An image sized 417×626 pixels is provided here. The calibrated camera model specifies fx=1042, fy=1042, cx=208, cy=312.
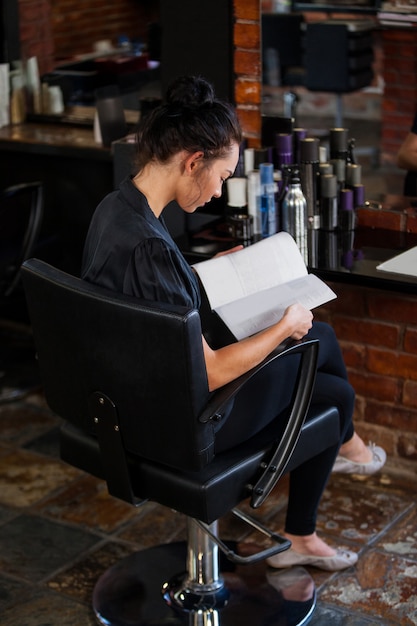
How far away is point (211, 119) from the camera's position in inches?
82.0

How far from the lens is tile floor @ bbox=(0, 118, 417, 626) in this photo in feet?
8.28

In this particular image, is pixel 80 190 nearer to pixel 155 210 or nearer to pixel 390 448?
pixel 390 448

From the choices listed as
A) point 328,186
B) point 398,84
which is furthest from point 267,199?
point 398,84

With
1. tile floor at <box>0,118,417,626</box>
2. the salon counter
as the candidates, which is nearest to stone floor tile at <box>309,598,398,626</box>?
tile floor at <box>0,118,417,626</box>

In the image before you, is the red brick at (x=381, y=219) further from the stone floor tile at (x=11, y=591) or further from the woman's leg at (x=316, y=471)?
the stone floor tile at (x=11, y=591)

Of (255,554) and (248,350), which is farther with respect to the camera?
(255,554)

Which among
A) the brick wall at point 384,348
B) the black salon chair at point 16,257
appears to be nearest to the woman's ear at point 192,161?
the brick wall at point 384,348

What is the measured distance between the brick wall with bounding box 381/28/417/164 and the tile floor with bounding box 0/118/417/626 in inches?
98.1

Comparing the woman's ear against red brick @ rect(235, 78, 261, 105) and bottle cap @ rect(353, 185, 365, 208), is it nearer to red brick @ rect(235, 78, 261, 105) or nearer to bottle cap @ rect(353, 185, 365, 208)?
bottle cap @ rect(353, 185, 365, 208)

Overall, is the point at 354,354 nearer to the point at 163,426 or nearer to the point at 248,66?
the point at 248,66

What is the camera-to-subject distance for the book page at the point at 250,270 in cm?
220

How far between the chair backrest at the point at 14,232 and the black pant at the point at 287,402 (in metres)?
1.39

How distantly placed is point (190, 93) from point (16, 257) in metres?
1.64

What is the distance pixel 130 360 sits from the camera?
78.2 inches
